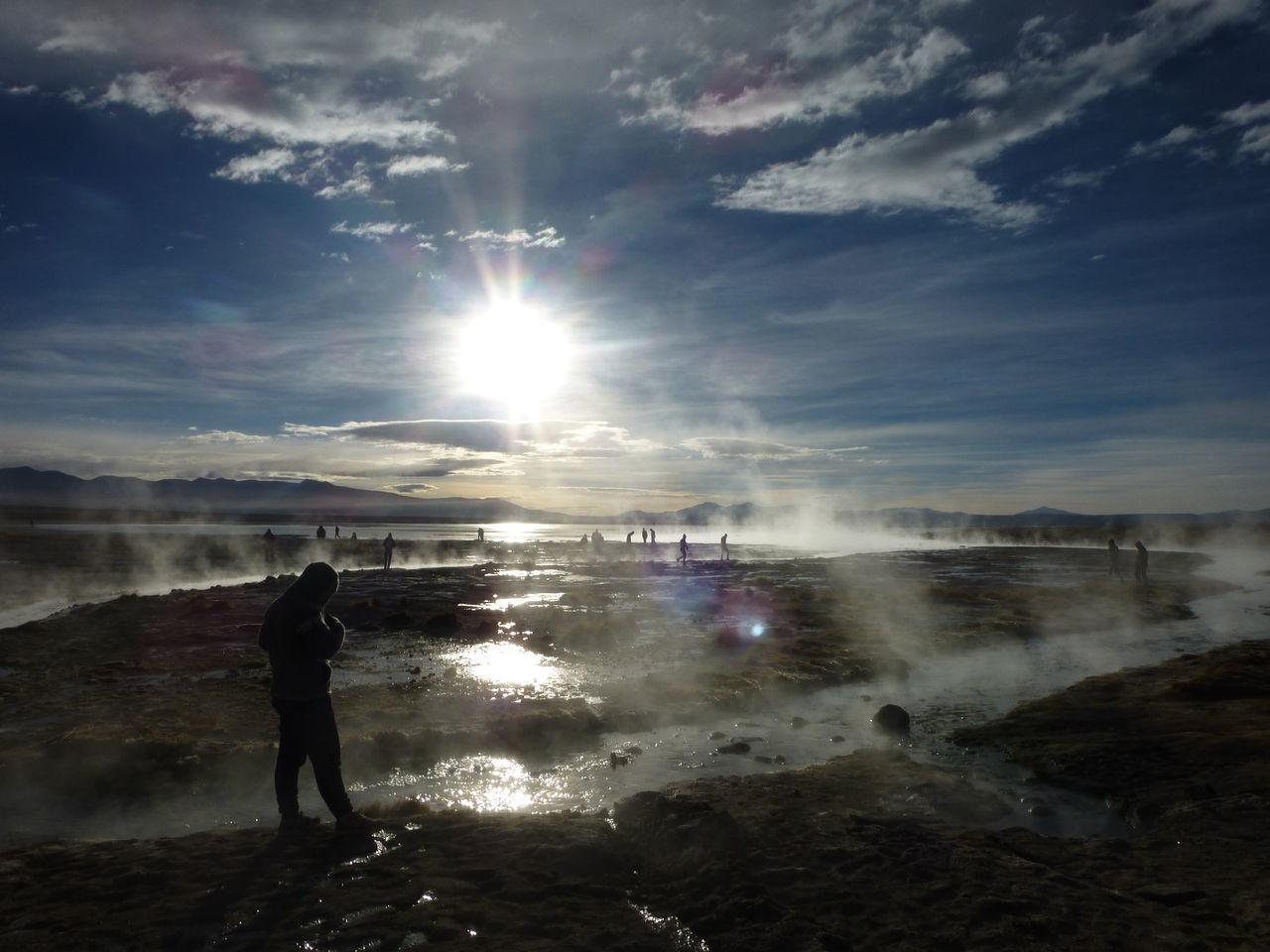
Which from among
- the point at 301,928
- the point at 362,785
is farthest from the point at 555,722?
the point at 301,928

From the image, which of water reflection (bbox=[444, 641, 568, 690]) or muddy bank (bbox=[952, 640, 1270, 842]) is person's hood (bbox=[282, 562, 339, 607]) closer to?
water reflection (bbox=[444, 641, 568, 690])

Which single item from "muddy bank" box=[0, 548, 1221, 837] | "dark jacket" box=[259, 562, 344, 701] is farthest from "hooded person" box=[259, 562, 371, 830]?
"muddy bank" box=[0, 548, 1221, 837]

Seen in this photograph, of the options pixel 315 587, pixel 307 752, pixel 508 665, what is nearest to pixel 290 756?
pixel 307 752

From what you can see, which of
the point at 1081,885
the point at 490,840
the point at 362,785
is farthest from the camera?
the point at 362,785

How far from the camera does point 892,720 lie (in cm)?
1240

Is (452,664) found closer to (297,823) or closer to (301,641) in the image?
(297,823)

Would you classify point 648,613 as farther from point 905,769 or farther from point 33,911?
point 33,911

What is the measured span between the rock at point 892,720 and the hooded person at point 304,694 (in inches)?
337

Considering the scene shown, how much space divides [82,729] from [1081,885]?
1303cm

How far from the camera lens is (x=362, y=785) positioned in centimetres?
961

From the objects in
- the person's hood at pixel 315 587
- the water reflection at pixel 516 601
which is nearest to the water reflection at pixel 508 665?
the water reflection at pixel 516 601

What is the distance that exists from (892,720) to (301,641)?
956cm

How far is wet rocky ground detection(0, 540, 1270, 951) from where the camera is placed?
5641 millimetres

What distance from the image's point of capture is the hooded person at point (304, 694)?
7.40m
